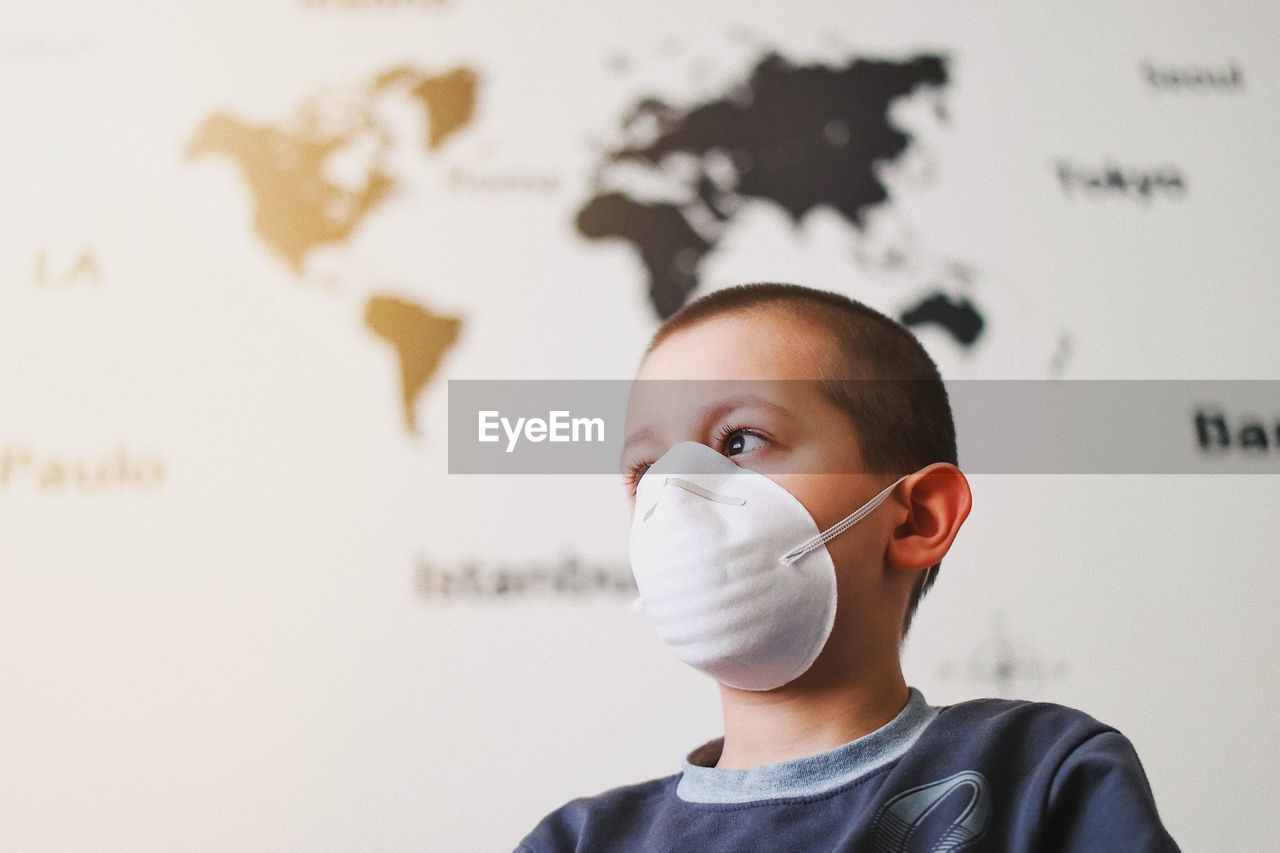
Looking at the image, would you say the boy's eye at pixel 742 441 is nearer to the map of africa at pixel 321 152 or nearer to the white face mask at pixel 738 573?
the white face mask at pixel 738 573

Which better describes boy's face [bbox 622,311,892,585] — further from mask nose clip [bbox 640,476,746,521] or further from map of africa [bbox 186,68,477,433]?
map of africa [bbox 186,68,477,433]

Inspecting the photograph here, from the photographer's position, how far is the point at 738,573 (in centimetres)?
66

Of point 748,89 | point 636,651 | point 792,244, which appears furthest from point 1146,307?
point 636,651

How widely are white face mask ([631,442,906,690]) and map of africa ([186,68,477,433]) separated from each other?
66cm

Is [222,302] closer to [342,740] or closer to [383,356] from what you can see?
[383,356]

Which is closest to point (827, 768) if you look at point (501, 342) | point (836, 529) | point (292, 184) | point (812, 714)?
Result: point (812, 714)

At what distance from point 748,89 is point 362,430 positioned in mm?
667

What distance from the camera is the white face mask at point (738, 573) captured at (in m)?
0.65

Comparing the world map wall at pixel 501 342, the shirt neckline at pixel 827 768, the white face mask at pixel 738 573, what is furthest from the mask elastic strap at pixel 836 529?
the world map wall at pixel 501 342

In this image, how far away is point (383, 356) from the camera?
1.21 metres

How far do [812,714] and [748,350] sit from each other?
26 cm

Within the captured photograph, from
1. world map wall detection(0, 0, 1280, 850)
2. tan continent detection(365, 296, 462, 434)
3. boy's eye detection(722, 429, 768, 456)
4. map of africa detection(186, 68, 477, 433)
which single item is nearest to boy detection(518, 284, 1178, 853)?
boy's eye detection(722, 429, 768, 456)

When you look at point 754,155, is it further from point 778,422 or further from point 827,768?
point 827,768

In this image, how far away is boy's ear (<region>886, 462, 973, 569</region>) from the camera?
0.70m
